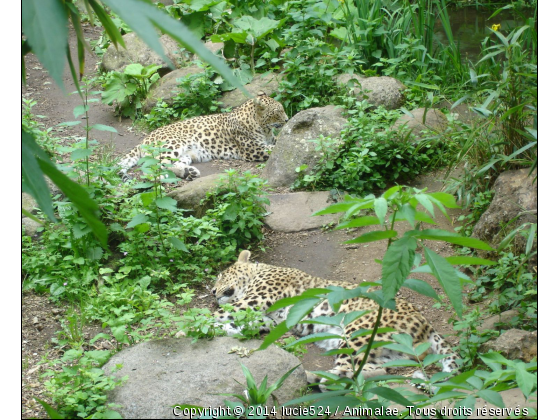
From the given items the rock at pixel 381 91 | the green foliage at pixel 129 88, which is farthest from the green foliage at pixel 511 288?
the green foliage at pixel 129 88

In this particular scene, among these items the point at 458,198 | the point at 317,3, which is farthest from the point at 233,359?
the point at 317,3

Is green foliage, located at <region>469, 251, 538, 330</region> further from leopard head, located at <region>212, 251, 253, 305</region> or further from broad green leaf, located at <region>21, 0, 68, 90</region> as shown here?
broad green leaf, located at <region>21, 0, 68, 90</region>

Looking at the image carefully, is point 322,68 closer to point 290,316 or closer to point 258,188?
point 258,188

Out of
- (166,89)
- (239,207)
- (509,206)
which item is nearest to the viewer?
(509,206)

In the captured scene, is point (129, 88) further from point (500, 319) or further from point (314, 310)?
point (500, 319)

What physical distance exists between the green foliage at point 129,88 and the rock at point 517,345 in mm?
7579

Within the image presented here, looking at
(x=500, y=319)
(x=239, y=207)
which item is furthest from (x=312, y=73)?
(x=500, y=319)

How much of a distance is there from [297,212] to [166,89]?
4444mm

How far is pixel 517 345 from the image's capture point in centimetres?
385

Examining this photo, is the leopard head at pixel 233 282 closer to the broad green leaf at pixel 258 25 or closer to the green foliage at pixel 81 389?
the green foliage at pixel 81 389

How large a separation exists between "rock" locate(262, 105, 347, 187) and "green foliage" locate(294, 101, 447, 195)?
9.4 inches

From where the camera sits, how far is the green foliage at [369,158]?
22.7ft

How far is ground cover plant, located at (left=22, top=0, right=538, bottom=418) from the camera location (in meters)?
2.14

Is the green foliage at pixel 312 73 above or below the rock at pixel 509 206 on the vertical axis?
above
